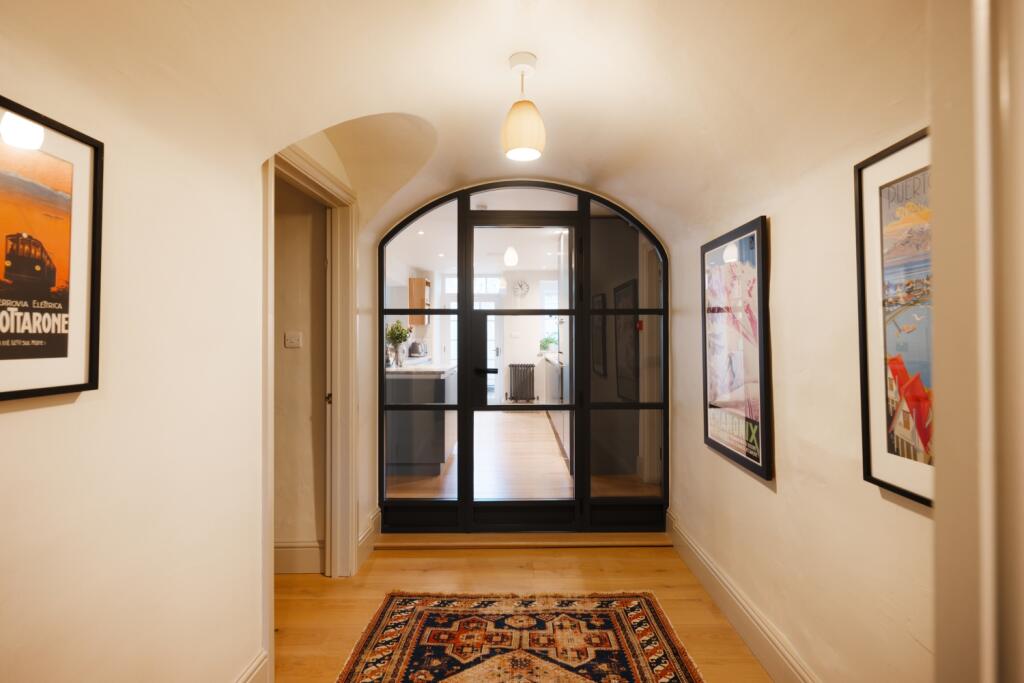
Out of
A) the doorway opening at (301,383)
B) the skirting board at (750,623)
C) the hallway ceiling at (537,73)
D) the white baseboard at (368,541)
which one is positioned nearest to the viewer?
the hallway ceiling at (537,73)

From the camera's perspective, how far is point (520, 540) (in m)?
3.40

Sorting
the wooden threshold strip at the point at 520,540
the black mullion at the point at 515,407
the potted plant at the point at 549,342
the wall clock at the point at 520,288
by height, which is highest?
the wall clock at the point at 520,288

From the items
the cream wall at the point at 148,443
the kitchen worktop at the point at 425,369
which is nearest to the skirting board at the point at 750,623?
the kitchen worktop at the point at 425,369

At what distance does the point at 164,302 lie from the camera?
1.42 meters

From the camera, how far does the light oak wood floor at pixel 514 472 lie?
3.56 meters

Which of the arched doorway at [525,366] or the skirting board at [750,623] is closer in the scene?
the skirting board at [750,623]

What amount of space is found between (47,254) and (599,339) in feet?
9.83

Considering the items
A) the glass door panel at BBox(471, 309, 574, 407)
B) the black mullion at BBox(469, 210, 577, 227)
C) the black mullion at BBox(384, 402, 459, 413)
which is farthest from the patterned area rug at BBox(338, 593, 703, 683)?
the black mullion at BBox(469, 210, 577, 227)

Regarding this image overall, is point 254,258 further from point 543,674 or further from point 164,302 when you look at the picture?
point 543,674

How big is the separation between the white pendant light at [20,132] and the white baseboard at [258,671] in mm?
1734

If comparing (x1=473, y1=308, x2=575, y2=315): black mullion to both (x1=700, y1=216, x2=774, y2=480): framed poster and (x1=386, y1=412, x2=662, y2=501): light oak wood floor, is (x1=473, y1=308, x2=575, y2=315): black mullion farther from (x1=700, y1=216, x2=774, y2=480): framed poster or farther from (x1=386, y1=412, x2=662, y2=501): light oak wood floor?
(x1=700, y1=216, x2=774, y2=480): framed poster

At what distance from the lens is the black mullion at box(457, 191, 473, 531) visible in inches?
138

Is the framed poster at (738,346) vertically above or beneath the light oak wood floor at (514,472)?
above

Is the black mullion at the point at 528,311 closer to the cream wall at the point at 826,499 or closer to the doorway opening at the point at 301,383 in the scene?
the doorway opening at the point at 301,383
